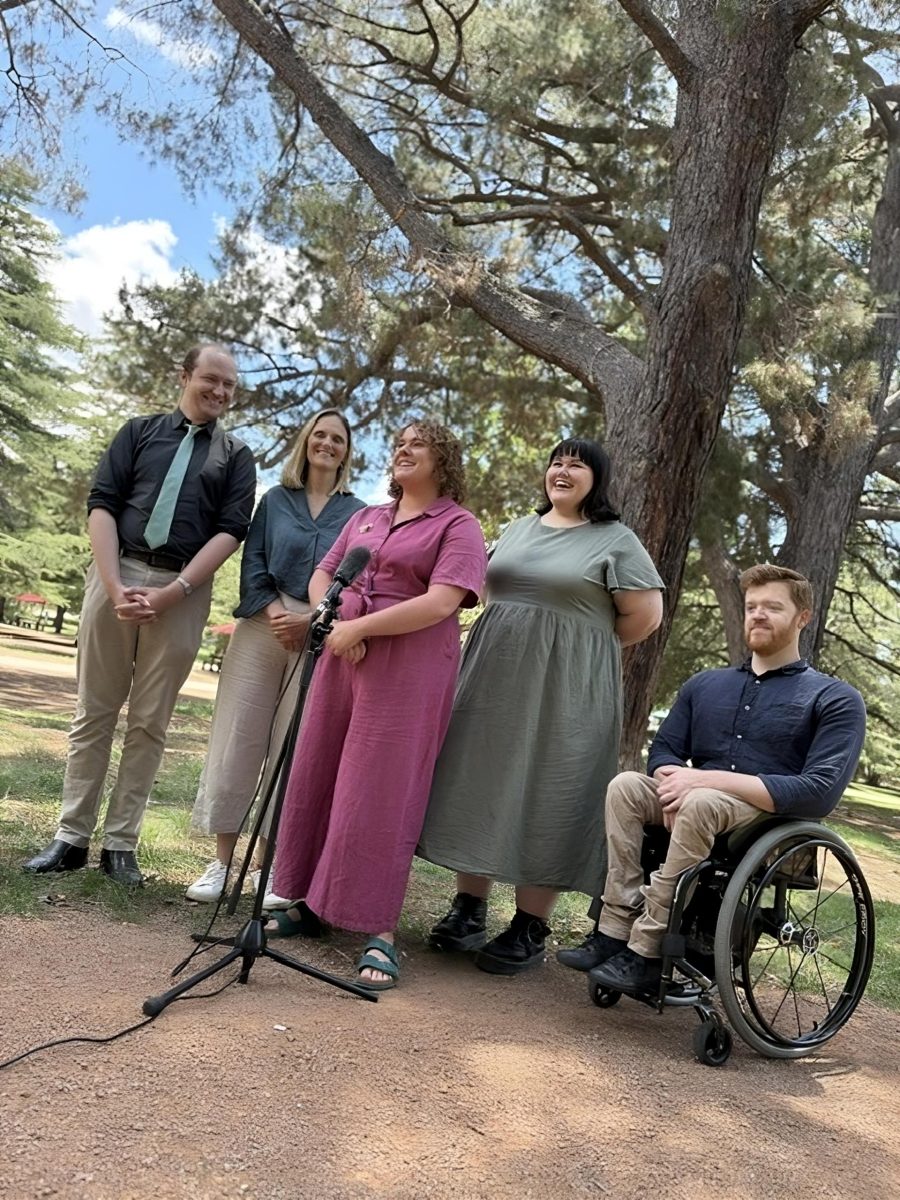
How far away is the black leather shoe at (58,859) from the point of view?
12.2 ft

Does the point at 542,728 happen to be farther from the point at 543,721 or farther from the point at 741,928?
the point at 741,928

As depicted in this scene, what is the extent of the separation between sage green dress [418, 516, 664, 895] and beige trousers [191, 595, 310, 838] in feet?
2.22

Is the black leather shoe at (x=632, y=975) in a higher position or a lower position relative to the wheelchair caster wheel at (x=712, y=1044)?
higher

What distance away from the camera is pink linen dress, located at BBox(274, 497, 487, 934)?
322 cm

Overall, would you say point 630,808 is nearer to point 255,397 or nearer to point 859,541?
point 255,397

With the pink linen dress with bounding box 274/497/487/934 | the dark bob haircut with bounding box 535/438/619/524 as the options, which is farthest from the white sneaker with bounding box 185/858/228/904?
the dark bob haircut with bounding box 535/438/619/524

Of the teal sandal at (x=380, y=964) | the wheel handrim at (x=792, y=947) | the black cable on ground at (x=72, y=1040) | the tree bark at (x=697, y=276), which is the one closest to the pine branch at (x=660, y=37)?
the tree bark at (x=697, y=276)

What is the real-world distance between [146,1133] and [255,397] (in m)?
8.91

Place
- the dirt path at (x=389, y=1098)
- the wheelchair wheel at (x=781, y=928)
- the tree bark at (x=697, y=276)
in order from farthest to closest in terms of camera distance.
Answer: the tree bark at (x=697, y=276) → the wheelchair wheel at (x=781, y=928) → the dirt path at (x=389, y=1098)

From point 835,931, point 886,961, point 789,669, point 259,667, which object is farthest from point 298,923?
point 886,961

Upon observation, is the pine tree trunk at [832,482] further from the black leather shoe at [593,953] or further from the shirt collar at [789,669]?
the black leather shoe at [593,953]

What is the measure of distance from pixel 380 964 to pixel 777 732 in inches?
54.7

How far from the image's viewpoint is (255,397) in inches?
404

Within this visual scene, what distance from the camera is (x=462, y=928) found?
3590mm
